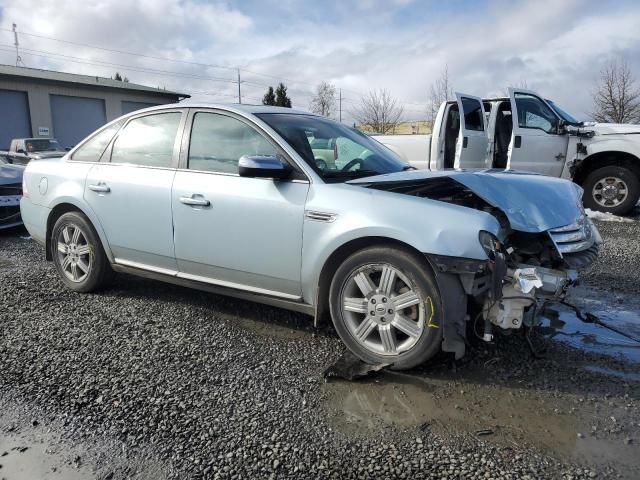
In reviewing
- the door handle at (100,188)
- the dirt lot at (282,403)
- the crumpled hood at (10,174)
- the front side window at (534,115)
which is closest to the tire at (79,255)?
the door handle at (100,188)

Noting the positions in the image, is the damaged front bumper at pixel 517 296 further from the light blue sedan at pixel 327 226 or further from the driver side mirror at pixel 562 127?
the driver side mirror at pixel 562 127

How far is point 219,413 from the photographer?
2.80 m

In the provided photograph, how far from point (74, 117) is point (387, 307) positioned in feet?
97.7

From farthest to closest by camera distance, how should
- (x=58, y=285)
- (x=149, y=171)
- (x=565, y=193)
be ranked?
1. (x=58, y=285)
2. (x=149, y=171)
3. (x=565, y=193)

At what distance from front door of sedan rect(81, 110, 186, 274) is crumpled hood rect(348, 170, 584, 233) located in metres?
1.62

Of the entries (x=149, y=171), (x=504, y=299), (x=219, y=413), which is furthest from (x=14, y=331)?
(x=504, y=299)

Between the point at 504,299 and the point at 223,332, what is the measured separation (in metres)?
2.05

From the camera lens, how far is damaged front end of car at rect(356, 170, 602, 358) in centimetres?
302

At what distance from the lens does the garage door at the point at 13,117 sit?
24.9m

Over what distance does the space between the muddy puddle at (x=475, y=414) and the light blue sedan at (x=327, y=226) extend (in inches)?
8.7

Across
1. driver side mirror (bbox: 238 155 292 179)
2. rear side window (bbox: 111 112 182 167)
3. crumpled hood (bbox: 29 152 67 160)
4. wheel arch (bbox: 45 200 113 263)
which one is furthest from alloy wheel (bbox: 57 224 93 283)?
crumpled hood (bbox: 29 152 67 160)

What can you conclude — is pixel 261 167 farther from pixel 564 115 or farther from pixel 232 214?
pixel 564 115

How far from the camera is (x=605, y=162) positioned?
29.8 feet

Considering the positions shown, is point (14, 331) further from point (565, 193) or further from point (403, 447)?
point (565, 193)
